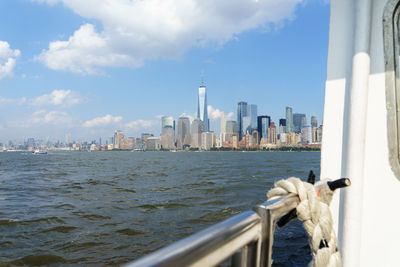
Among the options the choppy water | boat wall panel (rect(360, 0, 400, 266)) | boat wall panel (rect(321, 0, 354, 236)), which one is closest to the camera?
boat wall panel (rect(360, 0, 400, 266))

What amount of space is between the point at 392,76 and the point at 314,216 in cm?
117

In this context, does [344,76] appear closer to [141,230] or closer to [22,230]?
[141,230]

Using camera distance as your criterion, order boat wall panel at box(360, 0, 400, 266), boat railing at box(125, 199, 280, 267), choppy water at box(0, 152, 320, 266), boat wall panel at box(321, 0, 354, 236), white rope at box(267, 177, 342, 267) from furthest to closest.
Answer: choppy water at box(0, 152, 320, 266)
boat wall panel at box(321, 0, 354, 236)
boat wall panel at box(360, 0, 400, 266)
white rope at box(267, 177, 342, 267)
boat railing at box(125, 199, 280, 267)

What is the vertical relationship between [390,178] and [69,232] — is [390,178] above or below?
above

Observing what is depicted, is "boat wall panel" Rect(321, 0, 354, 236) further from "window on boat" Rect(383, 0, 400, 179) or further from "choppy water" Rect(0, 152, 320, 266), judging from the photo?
"choppy water" Rect(0, 152, 320, 266)

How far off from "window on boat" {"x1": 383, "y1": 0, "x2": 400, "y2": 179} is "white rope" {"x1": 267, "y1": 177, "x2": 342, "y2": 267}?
3.05ft

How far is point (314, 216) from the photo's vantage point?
0.90 meters

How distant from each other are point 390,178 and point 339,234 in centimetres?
43

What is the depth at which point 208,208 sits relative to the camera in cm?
838

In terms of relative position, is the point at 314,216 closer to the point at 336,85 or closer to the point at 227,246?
the point at 227,246

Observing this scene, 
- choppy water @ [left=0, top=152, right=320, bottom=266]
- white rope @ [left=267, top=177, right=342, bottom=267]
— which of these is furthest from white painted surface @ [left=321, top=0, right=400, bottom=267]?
choppy water @ [left=0, top=152, right=320, bottom=266]

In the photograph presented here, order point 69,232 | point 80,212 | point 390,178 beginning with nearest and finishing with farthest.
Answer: point 390,178 → point 69,232 → point 80,212

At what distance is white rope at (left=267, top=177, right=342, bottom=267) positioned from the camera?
0.89 meters

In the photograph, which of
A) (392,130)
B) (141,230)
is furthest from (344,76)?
(141,230)
